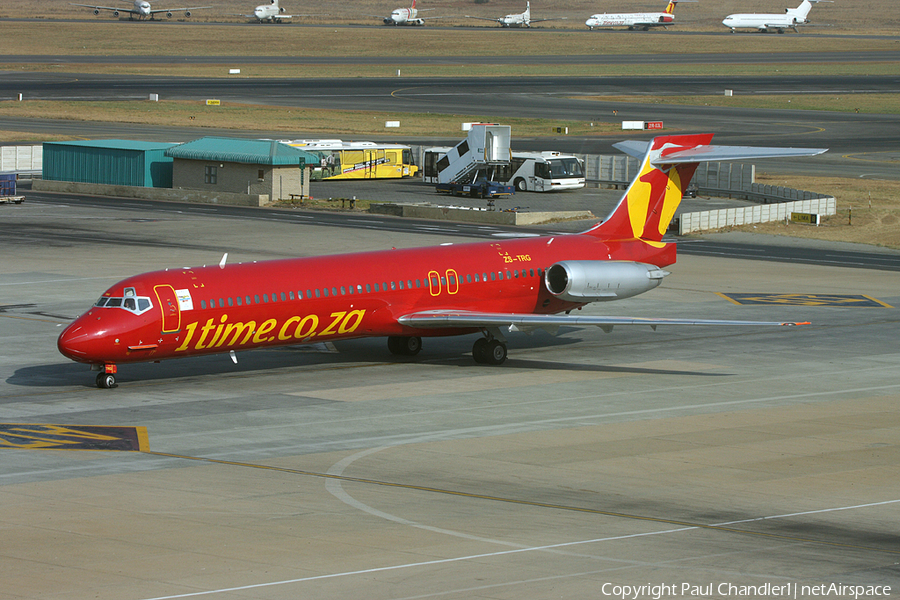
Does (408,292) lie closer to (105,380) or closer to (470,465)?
(105,380)

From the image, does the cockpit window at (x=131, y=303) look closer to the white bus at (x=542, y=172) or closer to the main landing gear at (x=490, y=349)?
the main landing gear at (x=490, y=349)

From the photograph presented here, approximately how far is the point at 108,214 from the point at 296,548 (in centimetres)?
6680

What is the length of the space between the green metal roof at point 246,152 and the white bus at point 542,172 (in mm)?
16313

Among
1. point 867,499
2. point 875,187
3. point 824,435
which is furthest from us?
point 875,187

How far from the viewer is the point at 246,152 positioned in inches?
3558

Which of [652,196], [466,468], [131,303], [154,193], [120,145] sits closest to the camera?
[466,468]

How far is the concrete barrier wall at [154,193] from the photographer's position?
296 feet

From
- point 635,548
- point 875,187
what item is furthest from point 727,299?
point 875,187

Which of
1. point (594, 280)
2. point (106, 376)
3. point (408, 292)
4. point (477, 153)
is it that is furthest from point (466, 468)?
point (477, 153)

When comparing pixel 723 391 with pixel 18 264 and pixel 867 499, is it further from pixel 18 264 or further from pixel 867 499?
pixel 18 264

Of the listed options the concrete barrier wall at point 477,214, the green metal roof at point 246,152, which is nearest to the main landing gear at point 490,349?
the concrete barrier wall at point 477,214

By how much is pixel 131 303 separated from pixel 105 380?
8.89ft

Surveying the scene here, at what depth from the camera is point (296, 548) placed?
20812 mm

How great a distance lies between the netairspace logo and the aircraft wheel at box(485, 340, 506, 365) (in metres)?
21.3
